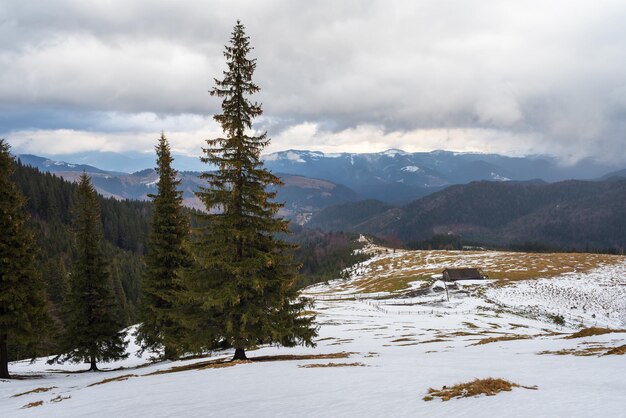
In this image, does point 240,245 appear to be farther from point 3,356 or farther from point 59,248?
point 59,248

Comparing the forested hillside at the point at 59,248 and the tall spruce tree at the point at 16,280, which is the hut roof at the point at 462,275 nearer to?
the forested hillside at the point at 59,248

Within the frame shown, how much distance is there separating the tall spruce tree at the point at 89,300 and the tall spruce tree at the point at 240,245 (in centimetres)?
1534

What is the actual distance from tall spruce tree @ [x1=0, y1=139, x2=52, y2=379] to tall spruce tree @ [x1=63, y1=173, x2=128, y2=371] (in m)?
3.45

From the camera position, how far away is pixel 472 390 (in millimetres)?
10195

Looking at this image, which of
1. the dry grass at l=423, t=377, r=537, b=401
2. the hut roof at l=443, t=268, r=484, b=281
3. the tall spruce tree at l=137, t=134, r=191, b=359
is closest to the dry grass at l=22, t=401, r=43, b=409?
the tall spruce tree at l=137, t=134, r=191, b=359

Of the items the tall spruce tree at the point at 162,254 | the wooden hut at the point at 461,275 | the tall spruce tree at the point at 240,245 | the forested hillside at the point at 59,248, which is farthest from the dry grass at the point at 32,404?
the wooden hut at the point at 461,275

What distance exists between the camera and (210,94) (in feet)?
70.9

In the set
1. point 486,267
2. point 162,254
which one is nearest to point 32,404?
point 162,254

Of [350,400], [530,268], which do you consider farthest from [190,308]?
[530,268]

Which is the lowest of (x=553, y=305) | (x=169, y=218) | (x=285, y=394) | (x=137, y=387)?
(x=553, y=305)

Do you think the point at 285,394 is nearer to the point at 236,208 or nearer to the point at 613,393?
the point at 613,393

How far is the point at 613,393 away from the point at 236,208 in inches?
687

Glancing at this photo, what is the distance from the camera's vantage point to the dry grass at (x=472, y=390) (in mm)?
10016

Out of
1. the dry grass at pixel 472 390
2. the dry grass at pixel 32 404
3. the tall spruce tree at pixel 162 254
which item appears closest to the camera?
the dry grass at pixel 472 390
